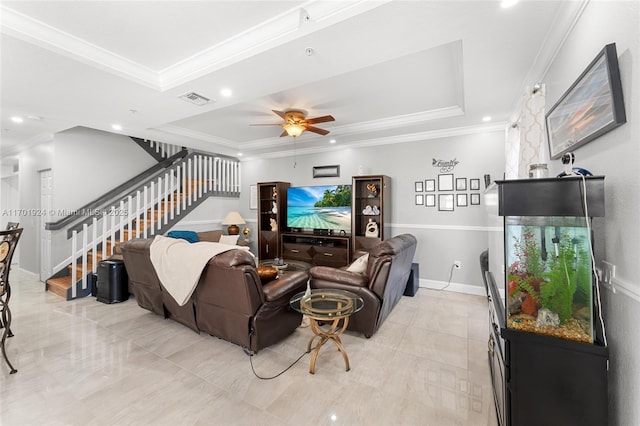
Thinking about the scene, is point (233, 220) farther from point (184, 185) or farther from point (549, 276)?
point (549, 276)

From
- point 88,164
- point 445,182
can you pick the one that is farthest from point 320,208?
point 88,164

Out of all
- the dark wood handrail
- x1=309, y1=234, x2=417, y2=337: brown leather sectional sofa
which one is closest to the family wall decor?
x1=309, y1=234, x2=417, y2=337: brown leather sectional sofa

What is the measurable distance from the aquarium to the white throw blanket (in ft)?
6.37

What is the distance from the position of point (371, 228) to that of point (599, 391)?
145 inches

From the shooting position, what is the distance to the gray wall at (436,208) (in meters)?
4.12

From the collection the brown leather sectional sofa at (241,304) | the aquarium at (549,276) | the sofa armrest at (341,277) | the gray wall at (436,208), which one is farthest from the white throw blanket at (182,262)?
the gray wall at (436,208)

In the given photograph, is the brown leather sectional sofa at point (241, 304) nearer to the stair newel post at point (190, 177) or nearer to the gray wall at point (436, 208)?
the gray wall at point (436, 208)

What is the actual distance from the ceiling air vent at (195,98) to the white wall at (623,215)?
3268 millimetres

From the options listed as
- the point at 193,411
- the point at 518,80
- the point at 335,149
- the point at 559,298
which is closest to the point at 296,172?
the point at 335,149

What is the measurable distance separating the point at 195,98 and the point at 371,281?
111 inches

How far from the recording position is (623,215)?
3.89 feet

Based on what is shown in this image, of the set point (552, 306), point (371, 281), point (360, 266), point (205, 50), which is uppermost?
point (205, 50)

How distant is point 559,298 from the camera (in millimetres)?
1233

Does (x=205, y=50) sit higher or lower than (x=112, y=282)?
higher
